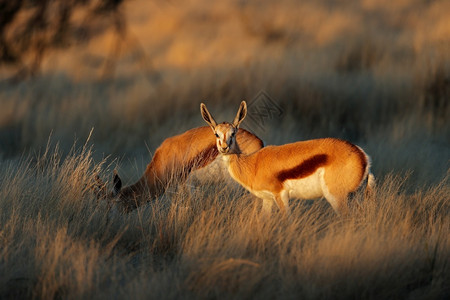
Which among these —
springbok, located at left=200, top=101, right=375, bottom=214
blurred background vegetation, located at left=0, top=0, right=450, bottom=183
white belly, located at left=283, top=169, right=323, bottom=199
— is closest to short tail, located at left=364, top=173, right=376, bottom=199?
springbok, located at left=200, top=101, right=375, bottom=214

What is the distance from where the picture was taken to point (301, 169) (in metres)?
5.34

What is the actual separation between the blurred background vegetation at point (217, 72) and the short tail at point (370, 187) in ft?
14.0

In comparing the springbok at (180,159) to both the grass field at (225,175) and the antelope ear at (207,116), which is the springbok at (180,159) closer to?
the grass field at (225,175)

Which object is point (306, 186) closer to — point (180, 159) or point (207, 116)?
point (207, 116)

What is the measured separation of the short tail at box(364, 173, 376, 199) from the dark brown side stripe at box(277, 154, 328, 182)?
0.49 meters

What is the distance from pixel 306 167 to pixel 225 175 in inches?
59.2

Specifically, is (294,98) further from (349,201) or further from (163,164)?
(349,201)

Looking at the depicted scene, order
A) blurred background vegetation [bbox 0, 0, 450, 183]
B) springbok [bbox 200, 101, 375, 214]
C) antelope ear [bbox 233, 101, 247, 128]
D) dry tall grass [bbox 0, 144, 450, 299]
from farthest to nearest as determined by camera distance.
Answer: blurred background vegetation [bbox 0, 0, 450, 183]
antelope ear [bbox 233, 101, 247, 128]
springbok [bbox 200, 101, 375, 214]
dry tall grass [bbox 0, 144, 450, 299]

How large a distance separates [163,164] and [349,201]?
8.28 ft

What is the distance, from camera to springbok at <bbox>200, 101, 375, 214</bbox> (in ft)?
17.0

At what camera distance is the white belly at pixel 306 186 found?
532 centimetres

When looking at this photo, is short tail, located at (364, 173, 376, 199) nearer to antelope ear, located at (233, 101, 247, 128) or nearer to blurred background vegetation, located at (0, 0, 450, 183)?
antelope ear, located at (233, 101, 247, 128)

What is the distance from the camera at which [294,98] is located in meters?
11.2

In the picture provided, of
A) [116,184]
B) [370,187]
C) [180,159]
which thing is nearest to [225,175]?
[180,159]
